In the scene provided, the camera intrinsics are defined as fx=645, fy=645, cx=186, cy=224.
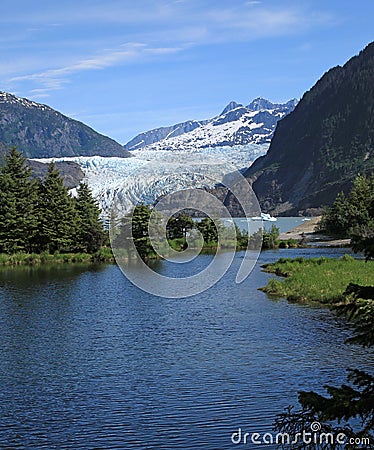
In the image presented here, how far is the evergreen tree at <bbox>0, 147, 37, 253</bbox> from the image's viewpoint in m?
58.5

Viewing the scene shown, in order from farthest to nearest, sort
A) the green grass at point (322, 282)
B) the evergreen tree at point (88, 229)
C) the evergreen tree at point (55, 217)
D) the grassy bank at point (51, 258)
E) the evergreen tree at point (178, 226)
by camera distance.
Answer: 1. the evergreen tree at point (178, 226)
2. the evergreen tree at point (88, 229)
3. the evergreen tree at point (55, 217)
4. the grassy bank at point (51, 258)
5. the green grass at point (322, 282)

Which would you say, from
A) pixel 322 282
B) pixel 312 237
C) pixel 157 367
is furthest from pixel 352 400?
pixel 312 237

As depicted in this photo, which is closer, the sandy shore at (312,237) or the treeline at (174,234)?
the treeline at (174,234)

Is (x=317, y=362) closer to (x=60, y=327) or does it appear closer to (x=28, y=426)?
(x=28, y=426)

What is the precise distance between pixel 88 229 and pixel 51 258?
471cm

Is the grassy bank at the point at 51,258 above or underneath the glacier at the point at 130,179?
underneath

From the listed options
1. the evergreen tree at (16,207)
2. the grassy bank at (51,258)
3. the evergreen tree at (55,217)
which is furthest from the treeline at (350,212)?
the evergreen tree at (16,207)

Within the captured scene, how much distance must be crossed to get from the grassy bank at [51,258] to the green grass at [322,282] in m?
23.2

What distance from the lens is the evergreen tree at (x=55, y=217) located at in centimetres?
Answer: 6012

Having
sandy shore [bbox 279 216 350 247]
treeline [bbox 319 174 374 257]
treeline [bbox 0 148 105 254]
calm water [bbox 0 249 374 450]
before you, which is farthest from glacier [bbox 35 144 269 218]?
calm water [bbox 0 249 374 450]

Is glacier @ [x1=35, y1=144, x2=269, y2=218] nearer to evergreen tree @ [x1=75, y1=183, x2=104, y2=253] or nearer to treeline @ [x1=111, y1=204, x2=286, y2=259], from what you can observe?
treeline @ [x1=111, y1=204, x2=286, y2=259]

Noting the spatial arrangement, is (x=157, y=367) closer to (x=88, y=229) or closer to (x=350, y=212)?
(x=88, y=229)

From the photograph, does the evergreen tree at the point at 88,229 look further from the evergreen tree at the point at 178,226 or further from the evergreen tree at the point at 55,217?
the evergreen tree at the point at 178,226

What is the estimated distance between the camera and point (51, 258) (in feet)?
194
